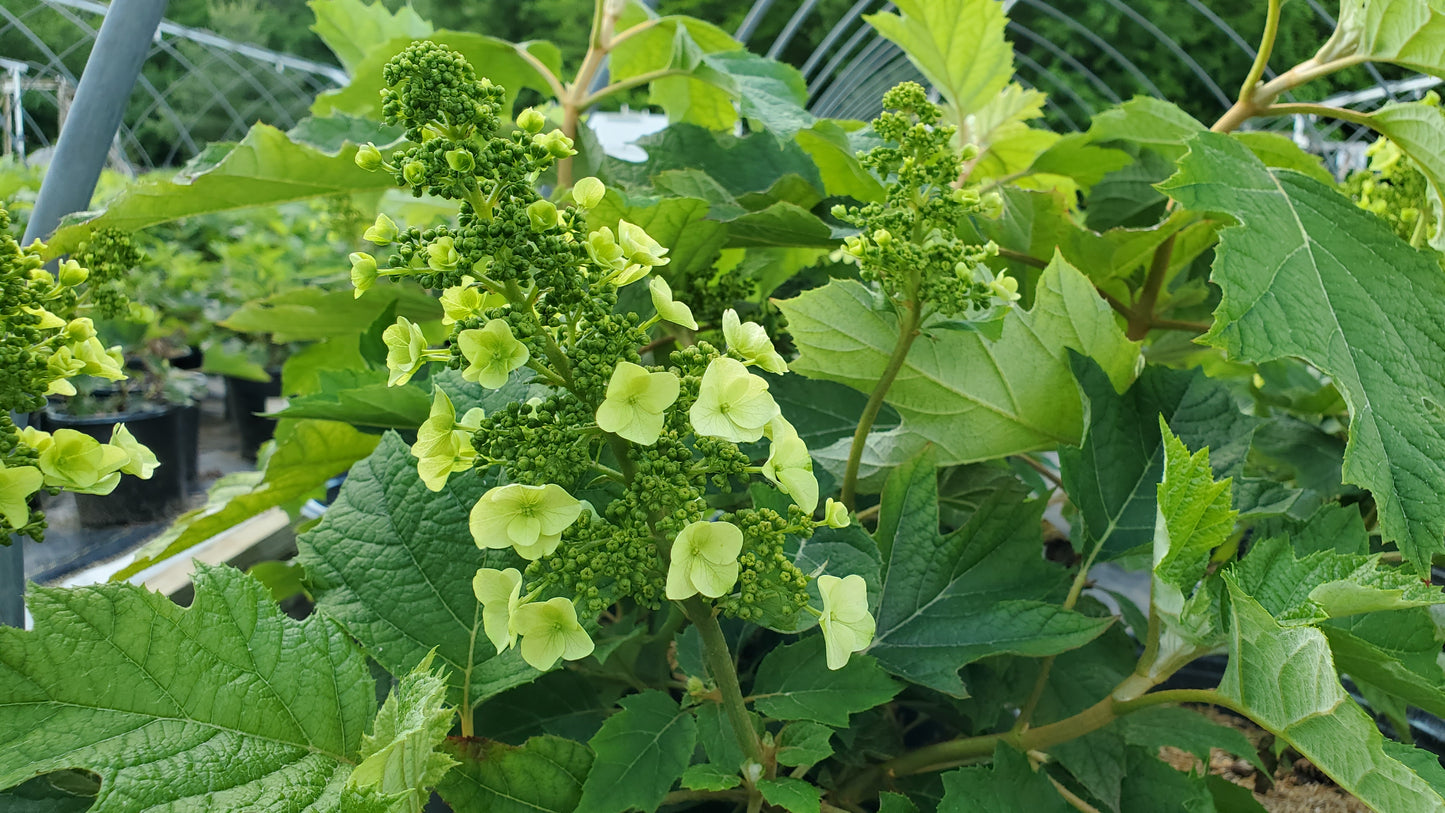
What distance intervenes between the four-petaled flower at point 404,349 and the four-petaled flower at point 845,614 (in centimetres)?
22

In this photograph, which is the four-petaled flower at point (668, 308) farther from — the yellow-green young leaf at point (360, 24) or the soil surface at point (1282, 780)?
the yellow-green young leaf at point (360, 24)

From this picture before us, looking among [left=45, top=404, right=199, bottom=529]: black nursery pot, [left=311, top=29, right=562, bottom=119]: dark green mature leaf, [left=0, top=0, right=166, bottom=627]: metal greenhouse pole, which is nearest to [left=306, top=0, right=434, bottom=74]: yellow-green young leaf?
[left=311, top=29, right=562, bottom=119]: dark green mature leaf

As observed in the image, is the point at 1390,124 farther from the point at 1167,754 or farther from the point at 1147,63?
the point at 1147,63

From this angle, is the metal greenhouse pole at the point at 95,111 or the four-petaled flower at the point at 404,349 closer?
the four-petaled flower at the point at 404,349

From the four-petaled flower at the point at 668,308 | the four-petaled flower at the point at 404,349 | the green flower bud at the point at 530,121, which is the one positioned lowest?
the four-petaled flower at the point at 404,349

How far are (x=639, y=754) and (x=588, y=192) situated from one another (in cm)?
31

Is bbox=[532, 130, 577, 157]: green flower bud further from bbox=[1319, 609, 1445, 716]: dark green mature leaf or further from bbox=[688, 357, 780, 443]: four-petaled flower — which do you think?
bbox=[1319, 609, 1445, 716]: dark green mature leaf

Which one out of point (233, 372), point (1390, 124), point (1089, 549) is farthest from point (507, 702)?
point (233, 372)

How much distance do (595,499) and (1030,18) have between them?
1614 centimetres

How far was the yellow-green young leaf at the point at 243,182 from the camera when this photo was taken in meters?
0.77

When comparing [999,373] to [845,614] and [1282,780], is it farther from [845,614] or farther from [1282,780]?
[1282,780]

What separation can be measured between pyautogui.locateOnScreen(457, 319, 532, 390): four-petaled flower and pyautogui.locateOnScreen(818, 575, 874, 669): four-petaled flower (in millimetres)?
176

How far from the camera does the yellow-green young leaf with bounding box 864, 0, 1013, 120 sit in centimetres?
96

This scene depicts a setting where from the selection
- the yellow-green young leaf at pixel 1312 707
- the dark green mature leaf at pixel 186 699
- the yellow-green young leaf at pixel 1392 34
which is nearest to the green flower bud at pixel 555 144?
the dark green mature leaf at pixel 186 699
